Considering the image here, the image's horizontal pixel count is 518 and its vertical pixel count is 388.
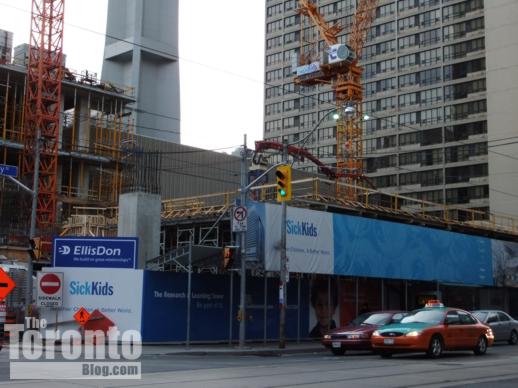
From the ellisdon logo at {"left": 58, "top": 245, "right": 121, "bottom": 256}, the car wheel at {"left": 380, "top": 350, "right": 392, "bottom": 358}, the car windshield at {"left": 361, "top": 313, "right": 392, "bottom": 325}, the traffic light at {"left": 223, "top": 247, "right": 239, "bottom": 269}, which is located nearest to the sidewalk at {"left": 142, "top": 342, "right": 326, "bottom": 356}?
the car windshield at {"left": 361, "top": 313, "right": 392, "bottom": 325}

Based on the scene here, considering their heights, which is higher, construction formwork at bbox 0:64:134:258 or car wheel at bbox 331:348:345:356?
construction formwork at bbox 0:64:134:258

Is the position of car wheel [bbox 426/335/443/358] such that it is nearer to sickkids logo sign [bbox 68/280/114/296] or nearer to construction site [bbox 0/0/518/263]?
sickkids logo sign [bbox 68/280/114/296]

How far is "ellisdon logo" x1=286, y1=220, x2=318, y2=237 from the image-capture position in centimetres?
2919

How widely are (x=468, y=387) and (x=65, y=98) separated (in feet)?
200

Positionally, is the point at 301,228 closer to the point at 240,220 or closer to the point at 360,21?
the point at 240,220

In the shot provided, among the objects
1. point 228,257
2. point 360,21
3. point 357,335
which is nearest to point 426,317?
point 357,335

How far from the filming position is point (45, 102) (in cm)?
5897

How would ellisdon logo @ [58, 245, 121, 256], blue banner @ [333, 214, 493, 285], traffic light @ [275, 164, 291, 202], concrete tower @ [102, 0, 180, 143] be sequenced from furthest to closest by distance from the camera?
concrete tower @ [102, 0, 180, 143] < blue banner @ [333, 214, 493, 285] < ellisdon logo @ [58, 245, 121, 256] < traffic light @ [275, 164, 291, 202]

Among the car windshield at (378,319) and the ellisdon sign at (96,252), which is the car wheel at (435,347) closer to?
the car windshield at (378,319)

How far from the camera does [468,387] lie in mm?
13023

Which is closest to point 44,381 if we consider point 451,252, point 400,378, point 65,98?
point 400,378

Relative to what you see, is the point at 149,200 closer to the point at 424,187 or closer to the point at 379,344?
the point at 379,344

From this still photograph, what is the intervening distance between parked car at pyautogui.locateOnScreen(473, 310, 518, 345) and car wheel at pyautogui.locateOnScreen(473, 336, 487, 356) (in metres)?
5.44

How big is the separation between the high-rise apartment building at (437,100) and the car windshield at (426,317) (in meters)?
69.6
